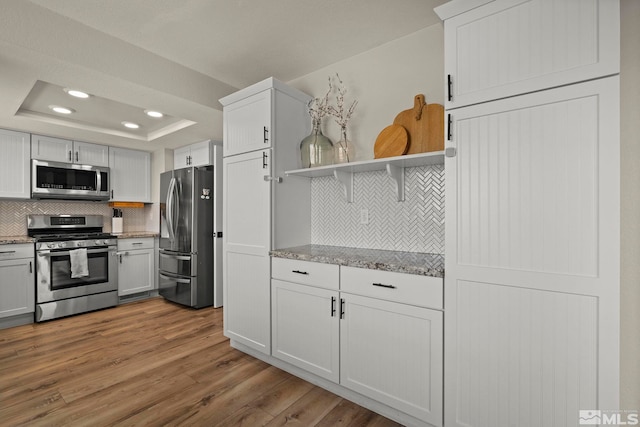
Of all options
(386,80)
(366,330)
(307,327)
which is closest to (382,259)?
(366,330)

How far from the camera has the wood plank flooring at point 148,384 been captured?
1783 mm

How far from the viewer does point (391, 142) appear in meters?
2.10

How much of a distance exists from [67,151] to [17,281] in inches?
63.9

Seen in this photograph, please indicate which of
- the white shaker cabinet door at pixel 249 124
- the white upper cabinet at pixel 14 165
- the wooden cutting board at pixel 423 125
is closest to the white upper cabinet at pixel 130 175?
the white upper cabinet at pixel 14 165

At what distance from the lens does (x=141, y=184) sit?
4.63 m

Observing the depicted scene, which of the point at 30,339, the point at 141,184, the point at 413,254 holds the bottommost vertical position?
the point at 30,339

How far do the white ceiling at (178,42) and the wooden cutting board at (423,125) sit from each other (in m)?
0.61

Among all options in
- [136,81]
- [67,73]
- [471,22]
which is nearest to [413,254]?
[471,22]

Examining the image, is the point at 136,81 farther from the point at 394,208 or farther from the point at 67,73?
the point at 394,208

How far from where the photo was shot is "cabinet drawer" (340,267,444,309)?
157 cm

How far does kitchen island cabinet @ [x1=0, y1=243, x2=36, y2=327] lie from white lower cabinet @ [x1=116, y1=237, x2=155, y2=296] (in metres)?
0.85

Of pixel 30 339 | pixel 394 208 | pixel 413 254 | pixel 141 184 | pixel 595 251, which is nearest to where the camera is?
pixel 595 251

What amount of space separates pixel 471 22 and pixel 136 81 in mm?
2286

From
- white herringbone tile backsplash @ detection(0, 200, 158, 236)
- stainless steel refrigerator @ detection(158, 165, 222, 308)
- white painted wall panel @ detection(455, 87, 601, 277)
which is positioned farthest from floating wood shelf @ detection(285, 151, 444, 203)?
white herringbone tile backsplash @ detection(0, 200, 158, 236)
